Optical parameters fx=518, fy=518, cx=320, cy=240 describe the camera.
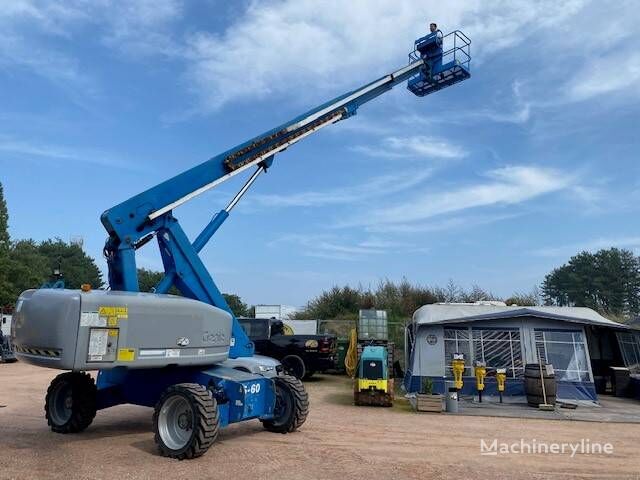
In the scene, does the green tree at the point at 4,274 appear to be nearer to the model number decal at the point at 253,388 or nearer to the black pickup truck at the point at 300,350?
the black pickup truck at the point at 300,350

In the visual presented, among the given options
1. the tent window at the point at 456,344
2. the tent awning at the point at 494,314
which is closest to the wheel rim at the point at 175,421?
the tent awning at the point at 494,314

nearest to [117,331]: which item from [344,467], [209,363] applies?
[209,363]

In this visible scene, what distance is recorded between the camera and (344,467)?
7309mm

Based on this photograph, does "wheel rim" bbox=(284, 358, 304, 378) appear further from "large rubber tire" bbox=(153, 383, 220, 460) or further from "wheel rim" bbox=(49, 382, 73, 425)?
"large rubber tire" bbox=(153, 383, 220, 460)

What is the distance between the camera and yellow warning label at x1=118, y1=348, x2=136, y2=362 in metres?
6.88

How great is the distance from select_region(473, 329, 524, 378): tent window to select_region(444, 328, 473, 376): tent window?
0.81ft

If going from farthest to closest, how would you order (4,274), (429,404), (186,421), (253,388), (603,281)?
(603,281), (4,274), (429,404), (253,388), (186,421)

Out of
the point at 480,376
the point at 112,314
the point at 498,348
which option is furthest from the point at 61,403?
the point at 498,348

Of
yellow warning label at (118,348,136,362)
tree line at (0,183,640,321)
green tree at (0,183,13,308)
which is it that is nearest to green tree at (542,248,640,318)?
tree line at (0,183,640,321)

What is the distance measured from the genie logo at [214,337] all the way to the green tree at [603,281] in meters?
61.3

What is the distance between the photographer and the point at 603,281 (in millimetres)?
66562

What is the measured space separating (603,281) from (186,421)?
70355 millimetres

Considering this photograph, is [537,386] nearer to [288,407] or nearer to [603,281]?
[288,407]

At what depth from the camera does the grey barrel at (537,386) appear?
14586mm
